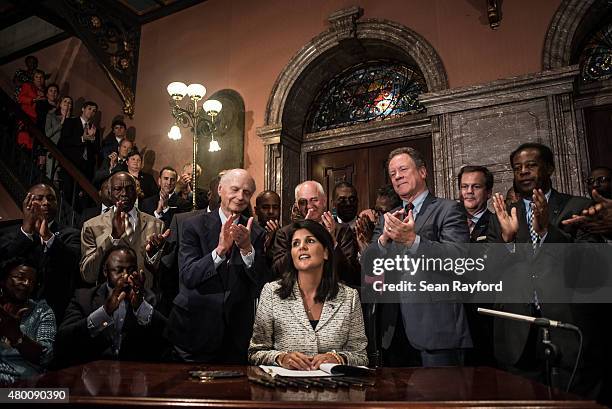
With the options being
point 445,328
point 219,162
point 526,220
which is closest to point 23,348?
point 445,328

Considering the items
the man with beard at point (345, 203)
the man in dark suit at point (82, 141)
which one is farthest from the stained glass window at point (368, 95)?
the man in dark suit at point (82, 141)

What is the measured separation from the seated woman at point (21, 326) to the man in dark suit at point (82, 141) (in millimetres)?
4258

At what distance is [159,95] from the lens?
24.8 ft

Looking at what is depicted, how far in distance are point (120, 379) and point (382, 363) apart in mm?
1481

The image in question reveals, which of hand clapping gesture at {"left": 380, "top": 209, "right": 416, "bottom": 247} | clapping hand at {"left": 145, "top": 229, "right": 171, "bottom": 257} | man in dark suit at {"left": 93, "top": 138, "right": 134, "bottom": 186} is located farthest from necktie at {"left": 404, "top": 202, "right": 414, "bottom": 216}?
man in dark suit at {"left": 93, "top": 138, "right": 134, "bottom": 186}

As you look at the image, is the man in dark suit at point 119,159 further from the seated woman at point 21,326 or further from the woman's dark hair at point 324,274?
the woman's dark hair at point 324,274

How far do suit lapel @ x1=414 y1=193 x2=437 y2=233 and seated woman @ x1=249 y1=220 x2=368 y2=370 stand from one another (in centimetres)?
51

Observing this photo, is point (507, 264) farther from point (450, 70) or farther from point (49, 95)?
point (49, 95)

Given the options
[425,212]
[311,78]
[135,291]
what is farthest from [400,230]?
[311,78]

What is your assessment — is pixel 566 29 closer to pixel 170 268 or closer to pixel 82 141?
pixel 170 268

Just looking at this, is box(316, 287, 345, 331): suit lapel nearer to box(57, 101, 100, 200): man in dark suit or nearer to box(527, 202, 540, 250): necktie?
box(527, 202, 540, 250): necktie

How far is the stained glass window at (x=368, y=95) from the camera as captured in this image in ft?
20.6

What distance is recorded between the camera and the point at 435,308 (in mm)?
2420

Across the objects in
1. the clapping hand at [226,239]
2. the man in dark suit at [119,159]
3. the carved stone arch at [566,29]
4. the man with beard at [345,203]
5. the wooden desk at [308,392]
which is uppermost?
the carved stone arch at [566,29]
